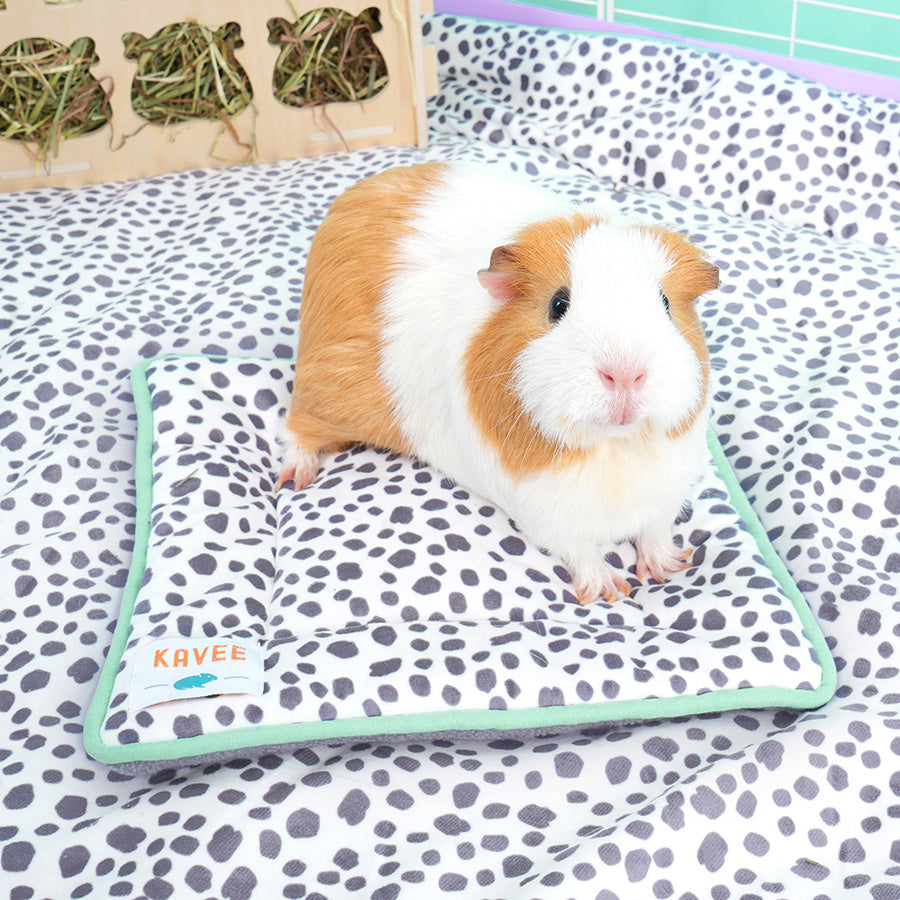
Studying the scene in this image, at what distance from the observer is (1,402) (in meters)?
2.02

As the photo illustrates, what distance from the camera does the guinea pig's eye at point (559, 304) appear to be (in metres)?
1.30

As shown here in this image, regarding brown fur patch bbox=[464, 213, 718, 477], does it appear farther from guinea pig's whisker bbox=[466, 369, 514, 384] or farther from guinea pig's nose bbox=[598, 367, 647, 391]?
guinea pig's nose bbox=[598, 367, 647, 391]

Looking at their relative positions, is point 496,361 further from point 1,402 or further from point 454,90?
point 454,90

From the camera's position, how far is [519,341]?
1.33 metres

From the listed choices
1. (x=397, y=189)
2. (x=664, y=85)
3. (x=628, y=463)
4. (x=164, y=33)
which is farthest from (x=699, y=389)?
(x=164, y=33)

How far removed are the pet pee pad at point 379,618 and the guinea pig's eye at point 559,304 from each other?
1.53 ft

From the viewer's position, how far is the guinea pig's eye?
1.30 metres

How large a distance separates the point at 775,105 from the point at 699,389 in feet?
5.06

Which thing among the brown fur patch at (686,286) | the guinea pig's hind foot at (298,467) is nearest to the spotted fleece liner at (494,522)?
the guinea pig's hind foot at (298,467)

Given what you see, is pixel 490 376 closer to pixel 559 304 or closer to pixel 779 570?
pixel 559 304

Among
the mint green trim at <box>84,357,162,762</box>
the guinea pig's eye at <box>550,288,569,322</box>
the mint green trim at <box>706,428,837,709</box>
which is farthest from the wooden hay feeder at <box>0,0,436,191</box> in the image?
the guinea pig's eye at <box>550,288,569,322</box>

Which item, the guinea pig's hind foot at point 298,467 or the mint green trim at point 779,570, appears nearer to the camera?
the mint green trim at point 779,570

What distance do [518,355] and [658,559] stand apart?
1.61 feet

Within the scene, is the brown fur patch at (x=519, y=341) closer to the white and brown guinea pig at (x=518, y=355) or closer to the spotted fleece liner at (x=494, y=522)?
the white and brown guinea pig at (x=518, y=355)
